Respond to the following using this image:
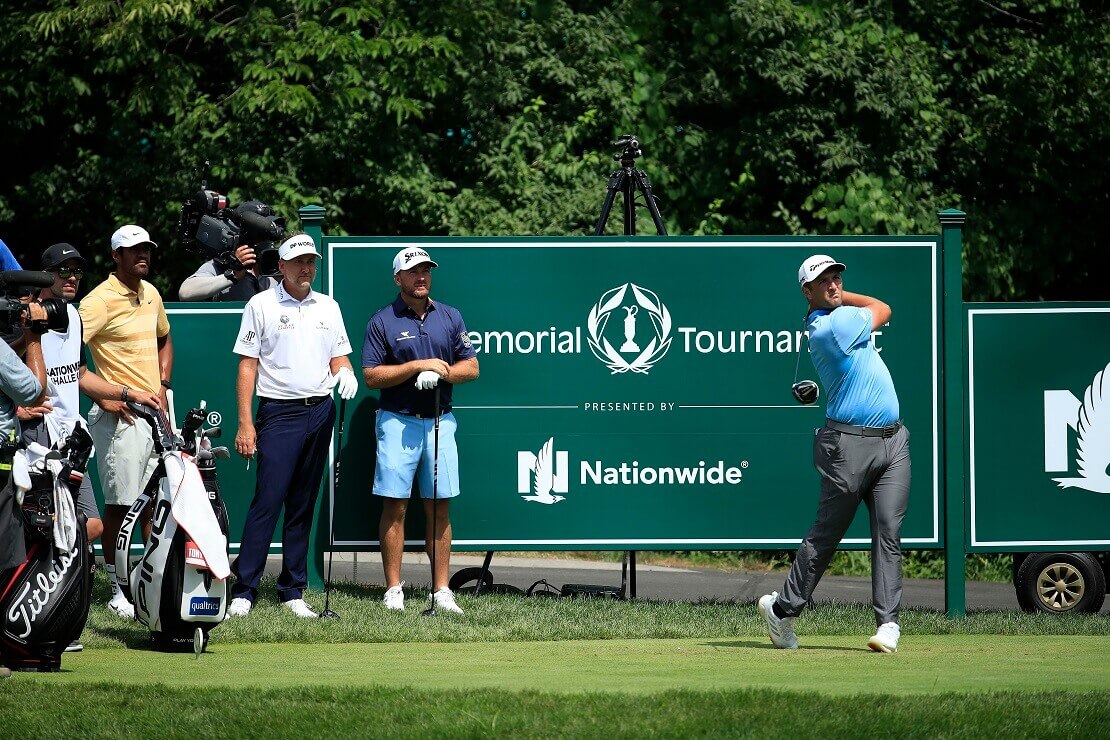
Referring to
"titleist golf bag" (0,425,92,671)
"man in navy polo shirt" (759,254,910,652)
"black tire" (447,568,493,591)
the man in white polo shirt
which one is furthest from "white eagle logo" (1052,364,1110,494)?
"titleist golf bag" (0,425,92,671)

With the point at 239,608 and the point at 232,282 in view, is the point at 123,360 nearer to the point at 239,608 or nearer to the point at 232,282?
the point at 232,282

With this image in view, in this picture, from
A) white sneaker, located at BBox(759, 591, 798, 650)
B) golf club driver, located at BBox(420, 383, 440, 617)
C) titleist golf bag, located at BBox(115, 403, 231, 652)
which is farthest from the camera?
golf club driver, located at BBox(420, 383, 440, 617)

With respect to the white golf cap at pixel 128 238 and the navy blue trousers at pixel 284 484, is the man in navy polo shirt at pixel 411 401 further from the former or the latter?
the white golf cap at pixel 128 238

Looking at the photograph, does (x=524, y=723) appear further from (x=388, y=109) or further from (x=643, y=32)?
(x=643, y=32)

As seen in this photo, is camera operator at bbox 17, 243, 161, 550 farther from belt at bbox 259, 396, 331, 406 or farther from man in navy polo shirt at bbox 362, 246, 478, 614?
man in navy polo shirt at bbox 362, 246, 478, 614

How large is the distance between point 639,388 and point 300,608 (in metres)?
2.54

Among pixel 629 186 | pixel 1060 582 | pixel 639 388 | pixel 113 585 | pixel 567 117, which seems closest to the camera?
pixel 113 585

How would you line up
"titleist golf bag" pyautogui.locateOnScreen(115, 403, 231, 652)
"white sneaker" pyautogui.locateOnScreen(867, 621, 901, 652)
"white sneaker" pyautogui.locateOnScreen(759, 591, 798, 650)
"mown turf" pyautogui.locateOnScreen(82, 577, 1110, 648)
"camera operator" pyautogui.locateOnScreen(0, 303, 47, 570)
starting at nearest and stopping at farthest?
"camera operator" pyautogui.locateOnScreen(0, 303, 47, 570) < "titleist golf bag" pyautogui.locateOnScreen(115, 403, 231, 652) < "white sneaker" pyautogui.locateOnScreen(867, 621, 901, 652) < "white sneaker" pyautogui.locateOnScreen(759, 591, 798, 650) < "mown turf" pyautogui.locateOnScreen(82, 577, 1110, 648)

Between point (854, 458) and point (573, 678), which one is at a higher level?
point (854, 458)

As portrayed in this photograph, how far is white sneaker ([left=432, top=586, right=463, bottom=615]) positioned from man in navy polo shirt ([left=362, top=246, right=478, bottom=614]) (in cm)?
1

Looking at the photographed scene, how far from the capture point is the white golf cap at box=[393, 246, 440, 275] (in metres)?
9.45

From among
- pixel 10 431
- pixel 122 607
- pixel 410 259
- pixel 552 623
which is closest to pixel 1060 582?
pixel 552 623

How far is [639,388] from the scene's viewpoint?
9984 millimetres

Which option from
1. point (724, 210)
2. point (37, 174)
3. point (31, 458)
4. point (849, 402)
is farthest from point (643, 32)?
point (31, 458)
